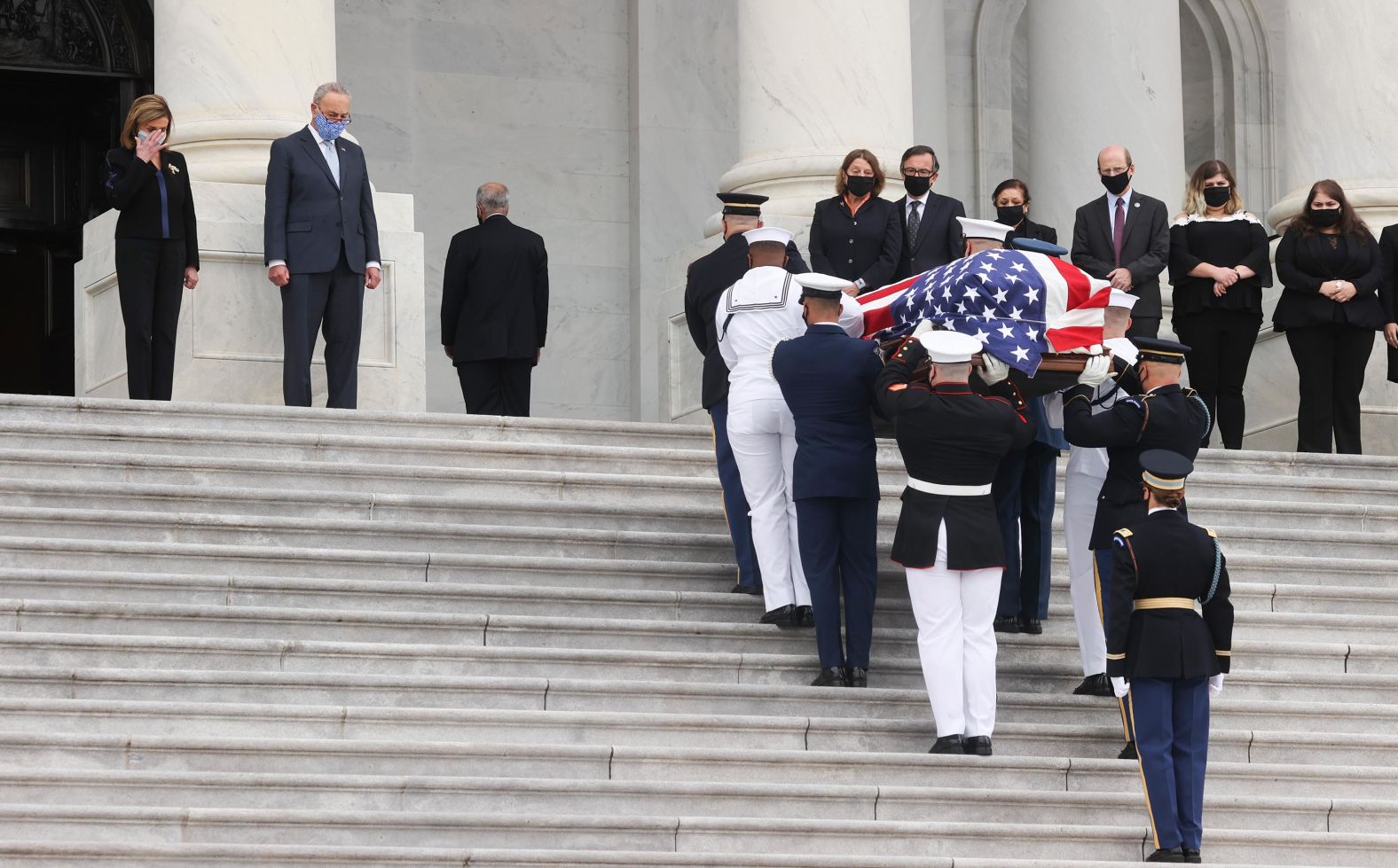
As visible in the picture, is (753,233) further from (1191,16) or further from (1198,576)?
(1191,16)

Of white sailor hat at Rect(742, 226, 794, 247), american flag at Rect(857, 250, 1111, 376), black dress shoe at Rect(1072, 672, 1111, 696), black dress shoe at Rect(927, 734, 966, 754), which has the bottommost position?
black dress shoe at Rect(927, 734, 966, 754)

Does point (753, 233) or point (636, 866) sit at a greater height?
point (753, 233)

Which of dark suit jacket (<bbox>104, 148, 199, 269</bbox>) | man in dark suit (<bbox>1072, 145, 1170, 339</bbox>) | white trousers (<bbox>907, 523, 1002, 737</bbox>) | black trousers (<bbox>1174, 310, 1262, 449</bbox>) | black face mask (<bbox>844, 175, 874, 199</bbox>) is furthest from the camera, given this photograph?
black trousers (<bbox>1174, 310, 1262, 449</bbox>)

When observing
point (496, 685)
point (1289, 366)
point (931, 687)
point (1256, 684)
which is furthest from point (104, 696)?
point (1289, 366)

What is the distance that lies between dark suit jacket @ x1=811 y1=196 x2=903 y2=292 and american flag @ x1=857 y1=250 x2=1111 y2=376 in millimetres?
1879

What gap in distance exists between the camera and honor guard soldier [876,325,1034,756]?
9.67 metres

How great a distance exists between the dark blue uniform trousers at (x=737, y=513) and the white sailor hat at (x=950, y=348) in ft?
4.53

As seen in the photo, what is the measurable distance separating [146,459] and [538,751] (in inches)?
118

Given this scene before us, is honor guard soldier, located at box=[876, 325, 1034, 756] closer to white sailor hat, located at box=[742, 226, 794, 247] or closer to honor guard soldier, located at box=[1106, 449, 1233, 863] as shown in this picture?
honor guard soldier, located at box=[1106, 449, 1233, 863]

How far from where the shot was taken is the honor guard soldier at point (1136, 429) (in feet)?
33.0

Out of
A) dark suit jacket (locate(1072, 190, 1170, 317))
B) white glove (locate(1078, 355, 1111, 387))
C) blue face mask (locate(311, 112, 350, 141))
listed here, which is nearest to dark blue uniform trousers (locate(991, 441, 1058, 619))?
white glove (locate(1078, 355, 1111, 387))

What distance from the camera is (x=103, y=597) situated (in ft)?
33.3

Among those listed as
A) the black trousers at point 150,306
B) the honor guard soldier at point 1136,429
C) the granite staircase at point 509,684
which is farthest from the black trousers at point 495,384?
the honor guard soldier at point 1136,429

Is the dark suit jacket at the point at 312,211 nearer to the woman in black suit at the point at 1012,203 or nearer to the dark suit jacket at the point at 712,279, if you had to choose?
the dark suit jacket at the point at 712,279
